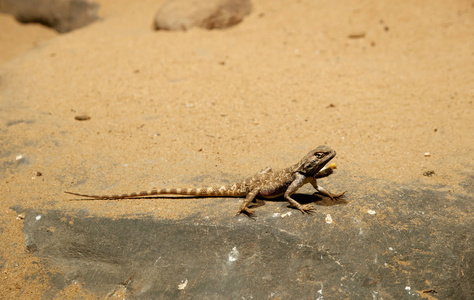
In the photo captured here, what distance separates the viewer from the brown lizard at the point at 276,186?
15.5ft

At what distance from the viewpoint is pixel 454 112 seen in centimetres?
725

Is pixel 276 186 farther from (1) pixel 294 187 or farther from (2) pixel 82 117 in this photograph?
(2) pixel 82 117

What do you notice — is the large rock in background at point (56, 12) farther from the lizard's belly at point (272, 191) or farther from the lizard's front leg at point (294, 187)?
the lizard's front leg at point (294, 187)

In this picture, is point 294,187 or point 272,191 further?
point 272,191

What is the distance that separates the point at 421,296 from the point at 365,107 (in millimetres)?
4354

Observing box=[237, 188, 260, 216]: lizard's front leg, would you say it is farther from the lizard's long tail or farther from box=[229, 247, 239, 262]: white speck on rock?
box=[229, 247, 239, 262]: white speck on rock

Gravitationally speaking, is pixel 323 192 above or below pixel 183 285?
above

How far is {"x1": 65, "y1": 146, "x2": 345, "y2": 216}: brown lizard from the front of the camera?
15.5 feet

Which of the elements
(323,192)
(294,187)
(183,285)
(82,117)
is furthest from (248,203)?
(82,117)

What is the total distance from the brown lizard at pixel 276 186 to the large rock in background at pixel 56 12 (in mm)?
10818

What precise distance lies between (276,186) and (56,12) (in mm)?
13788

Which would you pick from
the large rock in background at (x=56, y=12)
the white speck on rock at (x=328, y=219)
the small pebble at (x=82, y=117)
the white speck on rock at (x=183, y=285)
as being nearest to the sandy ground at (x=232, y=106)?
the small pebble at (x=82, y=117)

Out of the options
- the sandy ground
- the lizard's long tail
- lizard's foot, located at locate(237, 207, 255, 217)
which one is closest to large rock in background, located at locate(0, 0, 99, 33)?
the sandy ground

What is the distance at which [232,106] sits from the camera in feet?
26.0
